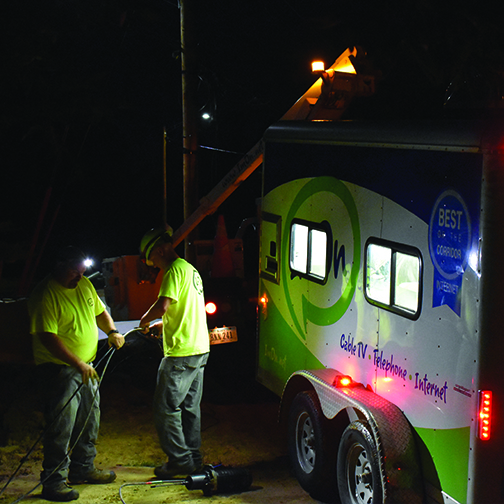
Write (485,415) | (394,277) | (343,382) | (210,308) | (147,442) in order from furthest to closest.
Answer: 1. (210,308)
2. (147,442)
3. (343,382)
4. (394,277)
5. (485,415)

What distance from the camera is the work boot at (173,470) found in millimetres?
5809

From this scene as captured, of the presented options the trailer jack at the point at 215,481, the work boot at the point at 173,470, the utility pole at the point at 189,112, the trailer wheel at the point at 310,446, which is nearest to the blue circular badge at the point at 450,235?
the trailer wheel at the point at 310,446

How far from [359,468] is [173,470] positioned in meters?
1.74

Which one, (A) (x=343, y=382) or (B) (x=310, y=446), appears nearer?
(A) (x=343, y=382)

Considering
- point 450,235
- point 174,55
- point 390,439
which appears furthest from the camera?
point 174,55

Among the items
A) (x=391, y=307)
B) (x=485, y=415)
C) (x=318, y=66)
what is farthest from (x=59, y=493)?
(x=318, y=66)

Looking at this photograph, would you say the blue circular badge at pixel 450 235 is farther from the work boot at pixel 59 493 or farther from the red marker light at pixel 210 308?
the red marker light at pixel 210 308

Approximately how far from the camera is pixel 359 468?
15.9 ft

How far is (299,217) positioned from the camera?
19.9ft

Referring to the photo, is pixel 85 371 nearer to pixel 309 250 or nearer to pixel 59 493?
pixel 59 493

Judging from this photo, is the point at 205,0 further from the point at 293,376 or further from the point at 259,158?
the point at 293,376

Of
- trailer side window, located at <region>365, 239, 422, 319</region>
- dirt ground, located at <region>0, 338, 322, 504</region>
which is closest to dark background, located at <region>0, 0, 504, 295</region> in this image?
trailer side window, located at <region>365, 239, 422, 319</region>

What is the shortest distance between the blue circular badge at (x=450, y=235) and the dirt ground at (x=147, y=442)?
239cm

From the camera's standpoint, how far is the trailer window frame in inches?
219
